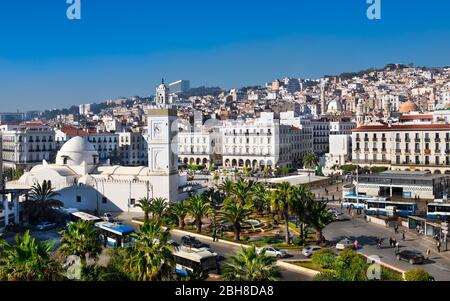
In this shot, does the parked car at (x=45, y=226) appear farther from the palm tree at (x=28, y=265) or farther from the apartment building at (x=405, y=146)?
the apartment building at (x=405, y=146)

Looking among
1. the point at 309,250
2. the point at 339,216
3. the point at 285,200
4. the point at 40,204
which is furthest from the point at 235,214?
the point at 40,204

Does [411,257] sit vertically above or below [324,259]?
below

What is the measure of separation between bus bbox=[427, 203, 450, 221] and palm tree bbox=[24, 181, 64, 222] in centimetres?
3465

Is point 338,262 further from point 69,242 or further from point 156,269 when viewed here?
point 69,242

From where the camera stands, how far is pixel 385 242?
38.9 m

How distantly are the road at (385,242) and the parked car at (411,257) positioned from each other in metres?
0.32

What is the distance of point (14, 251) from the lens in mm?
21172

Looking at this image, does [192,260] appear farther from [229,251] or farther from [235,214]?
[235,214]

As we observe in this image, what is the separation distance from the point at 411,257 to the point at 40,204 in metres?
33.0

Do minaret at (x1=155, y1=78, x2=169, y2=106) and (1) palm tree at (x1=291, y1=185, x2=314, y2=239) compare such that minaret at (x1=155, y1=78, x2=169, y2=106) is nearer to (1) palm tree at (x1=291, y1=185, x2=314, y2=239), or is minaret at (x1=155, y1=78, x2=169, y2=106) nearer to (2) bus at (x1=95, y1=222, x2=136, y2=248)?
(2) bus at (x1=95, y1=222, x2=136, y2=248)

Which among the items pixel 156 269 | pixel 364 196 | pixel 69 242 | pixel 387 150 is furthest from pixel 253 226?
pixel 387 150

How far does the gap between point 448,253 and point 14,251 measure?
27.6m

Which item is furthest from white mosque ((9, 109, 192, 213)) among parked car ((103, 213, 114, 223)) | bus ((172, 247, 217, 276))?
bus ((172, 247, 217, 276))
